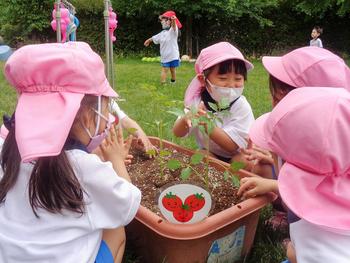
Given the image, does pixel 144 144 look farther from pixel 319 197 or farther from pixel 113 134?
pixel 319 197

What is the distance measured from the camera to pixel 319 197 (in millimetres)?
1207

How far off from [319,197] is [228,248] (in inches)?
24.6

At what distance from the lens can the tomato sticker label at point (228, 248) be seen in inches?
65.3

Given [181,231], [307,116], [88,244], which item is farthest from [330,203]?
[88,244]

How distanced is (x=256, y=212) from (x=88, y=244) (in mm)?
771

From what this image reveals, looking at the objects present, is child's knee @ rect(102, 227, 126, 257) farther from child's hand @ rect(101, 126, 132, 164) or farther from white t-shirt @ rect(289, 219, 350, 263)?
white t-shirt @ rect(289, 219, 350, 263)

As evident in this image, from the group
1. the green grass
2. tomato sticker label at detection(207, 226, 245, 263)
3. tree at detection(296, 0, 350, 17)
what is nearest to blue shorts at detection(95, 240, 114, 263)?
tomato sticker label at detection(207, 226, 245, 263)

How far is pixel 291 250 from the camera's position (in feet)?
4.62

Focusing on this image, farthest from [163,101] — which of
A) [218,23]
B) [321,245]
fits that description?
[218,23]

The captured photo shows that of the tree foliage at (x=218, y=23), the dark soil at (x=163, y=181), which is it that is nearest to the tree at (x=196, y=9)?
the tree foliage at (x=218, y=23)

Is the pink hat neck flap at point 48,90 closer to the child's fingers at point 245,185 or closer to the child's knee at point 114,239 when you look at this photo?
the child's knee at point 114,239

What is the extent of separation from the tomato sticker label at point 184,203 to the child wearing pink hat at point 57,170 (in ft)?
0.97

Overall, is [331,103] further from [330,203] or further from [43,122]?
[43,122]

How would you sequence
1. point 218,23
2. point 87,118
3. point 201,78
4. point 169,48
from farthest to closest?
1. point 218,23
2. point 169,48
3. point 201,78
4. point 87,118
